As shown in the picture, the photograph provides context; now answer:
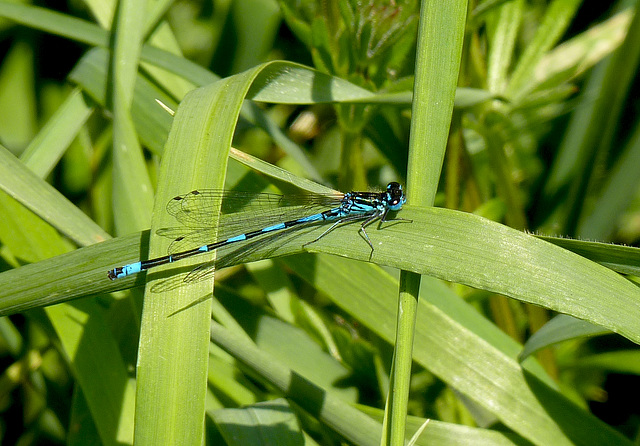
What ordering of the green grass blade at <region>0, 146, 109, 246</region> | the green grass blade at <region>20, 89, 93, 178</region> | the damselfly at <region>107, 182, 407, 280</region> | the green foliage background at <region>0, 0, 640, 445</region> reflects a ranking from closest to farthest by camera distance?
the green foliage background at <region>0, 0, 640, 445</region>, the damselfly at <region>107, 182, 407, 280</region>, the green grass blade at <region>0, 146, 109, 246</region>, the green grass blade at <region>20, 89, 93, 178</region>

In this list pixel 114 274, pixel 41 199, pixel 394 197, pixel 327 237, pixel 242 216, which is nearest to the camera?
pixel 114 274

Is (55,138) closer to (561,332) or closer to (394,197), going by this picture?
(394,197)

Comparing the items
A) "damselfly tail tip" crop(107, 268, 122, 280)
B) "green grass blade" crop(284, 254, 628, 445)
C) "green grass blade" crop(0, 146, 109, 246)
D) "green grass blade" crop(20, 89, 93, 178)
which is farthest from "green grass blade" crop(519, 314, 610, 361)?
"green grass blade" crop(20, 89, 93, 178)

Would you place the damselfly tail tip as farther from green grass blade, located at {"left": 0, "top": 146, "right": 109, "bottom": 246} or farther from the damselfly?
green grass blade, located at {"left": 0, "top": 146, "right": 109, "bottom": 246}

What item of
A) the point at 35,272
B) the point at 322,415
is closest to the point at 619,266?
the point at 322,415

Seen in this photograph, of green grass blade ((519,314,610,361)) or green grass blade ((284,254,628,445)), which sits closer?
green grass blade ((519,314,610,361))

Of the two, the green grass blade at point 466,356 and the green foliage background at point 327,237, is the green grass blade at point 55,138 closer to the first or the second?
the green foliage background at point 327,237

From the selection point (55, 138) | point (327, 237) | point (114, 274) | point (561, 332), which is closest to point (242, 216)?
point (327, 237)
